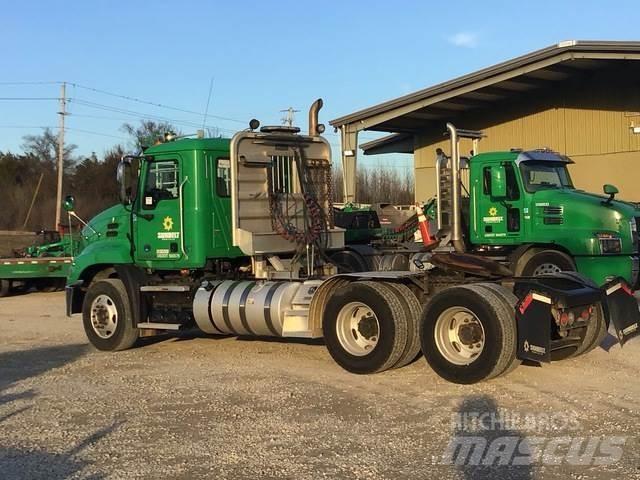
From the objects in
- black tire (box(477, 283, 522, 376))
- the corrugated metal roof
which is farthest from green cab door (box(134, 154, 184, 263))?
the corrugated metal roof

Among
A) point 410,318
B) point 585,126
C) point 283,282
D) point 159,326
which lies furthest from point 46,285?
point 585,126

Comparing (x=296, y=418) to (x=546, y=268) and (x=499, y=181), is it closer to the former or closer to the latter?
(x=546, y=268)

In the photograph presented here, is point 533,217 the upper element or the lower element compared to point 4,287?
upper

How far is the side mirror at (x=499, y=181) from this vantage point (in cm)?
1396

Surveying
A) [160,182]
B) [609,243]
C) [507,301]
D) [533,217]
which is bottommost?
[507,301]

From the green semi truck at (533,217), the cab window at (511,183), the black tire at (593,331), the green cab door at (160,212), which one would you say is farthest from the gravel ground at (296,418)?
the cab window at (511,183)

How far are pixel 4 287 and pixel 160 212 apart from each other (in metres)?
12.1

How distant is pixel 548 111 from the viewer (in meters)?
29.2

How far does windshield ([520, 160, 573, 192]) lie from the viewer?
13891 millimetres

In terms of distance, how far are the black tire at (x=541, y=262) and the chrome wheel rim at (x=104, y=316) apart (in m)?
6.80

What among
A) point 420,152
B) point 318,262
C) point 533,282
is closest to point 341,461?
point 533,282

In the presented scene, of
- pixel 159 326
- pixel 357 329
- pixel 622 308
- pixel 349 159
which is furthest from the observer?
pixel 349 159

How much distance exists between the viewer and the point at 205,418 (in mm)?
7082

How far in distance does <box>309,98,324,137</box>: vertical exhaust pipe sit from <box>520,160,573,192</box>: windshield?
13.7ft
